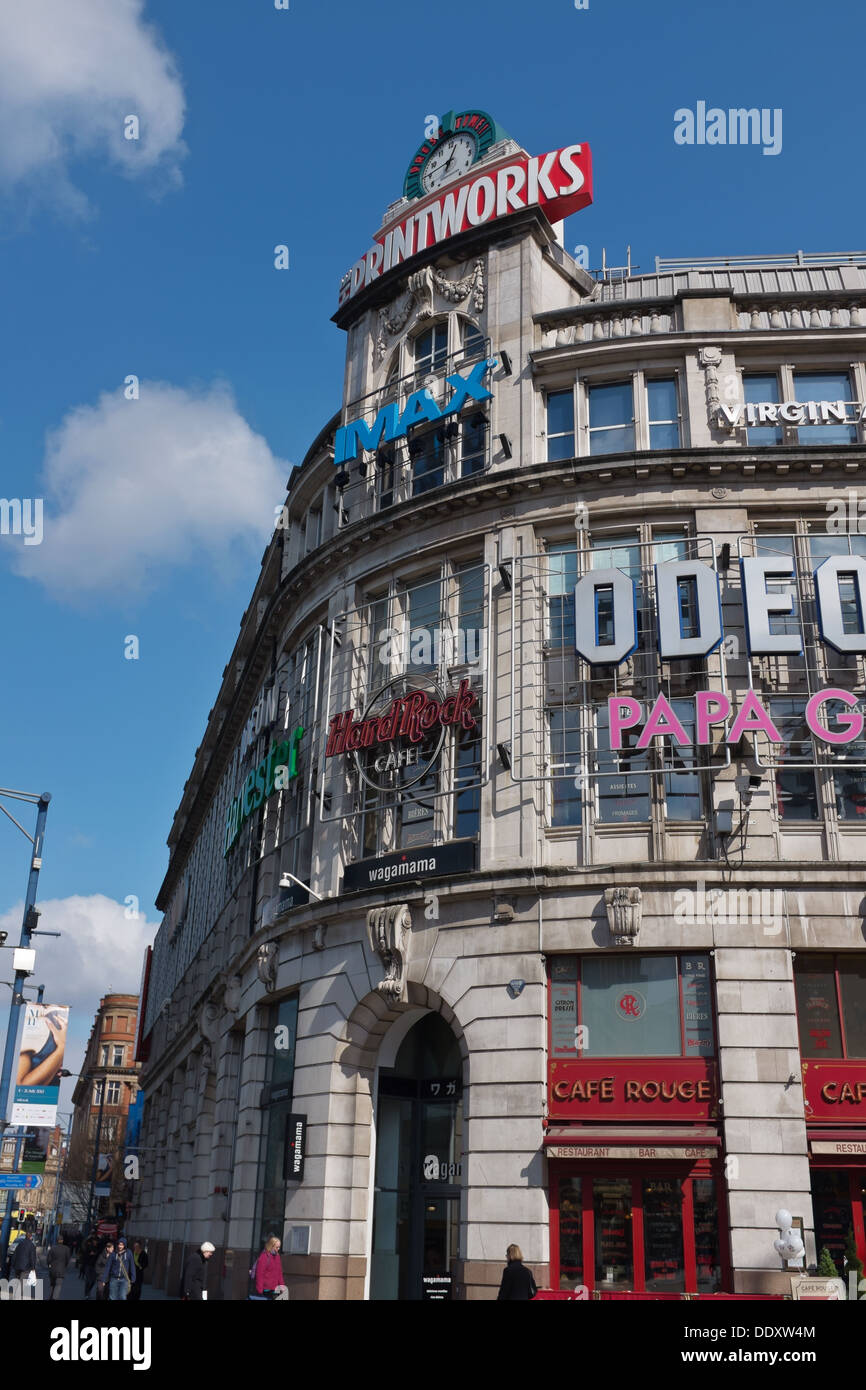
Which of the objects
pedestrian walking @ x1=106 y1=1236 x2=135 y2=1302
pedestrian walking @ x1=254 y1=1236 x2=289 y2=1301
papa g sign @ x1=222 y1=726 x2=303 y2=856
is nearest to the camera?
pedestrian walking @ x1=254 y1=1236 x2=289 y2=1301

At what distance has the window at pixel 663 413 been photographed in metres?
27.0

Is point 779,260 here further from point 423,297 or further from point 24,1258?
point 24,1258

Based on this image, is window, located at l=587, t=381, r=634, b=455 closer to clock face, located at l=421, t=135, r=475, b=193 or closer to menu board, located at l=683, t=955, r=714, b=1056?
clock face, located at l=421, t=135, r=475, b=193

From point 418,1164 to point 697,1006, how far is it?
25.5 ft

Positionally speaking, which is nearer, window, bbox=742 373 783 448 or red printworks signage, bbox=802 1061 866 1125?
red printworks signage, bbox=802 1061 866 1125

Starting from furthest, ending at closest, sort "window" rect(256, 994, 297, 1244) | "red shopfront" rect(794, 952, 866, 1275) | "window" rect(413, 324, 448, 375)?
"window" rect(413, 324, 448, 375), "window" rect(256, 994, 297, 1244), "red shopfront" rect(794, 952, 866, 1275)

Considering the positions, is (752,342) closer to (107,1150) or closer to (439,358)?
(439,358)

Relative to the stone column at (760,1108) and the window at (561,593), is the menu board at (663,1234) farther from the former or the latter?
the window at (561,593)

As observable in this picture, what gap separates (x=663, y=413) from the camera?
89.6 ft

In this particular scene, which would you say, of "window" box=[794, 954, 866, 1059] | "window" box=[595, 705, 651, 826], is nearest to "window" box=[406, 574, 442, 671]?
"window" box=[595, 705, 651, 826]

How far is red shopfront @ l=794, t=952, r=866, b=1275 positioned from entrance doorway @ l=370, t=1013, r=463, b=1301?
7.25 m

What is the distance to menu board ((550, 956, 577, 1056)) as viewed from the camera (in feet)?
75.7

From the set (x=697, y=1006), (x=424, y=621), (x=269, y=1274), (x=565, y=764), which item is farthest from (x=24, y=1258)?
(x=424, y=621)

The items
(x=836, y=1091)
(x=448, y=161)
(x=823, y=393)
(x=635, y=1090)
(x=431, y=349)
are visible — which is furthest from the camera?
(x=448, y=161)
